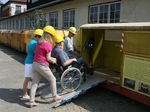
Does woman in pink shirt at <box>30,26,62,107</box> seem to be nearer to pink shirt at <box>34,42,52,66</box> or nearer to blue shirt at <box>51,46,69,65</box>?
pink shirt at <box>34,42,52,66</box>

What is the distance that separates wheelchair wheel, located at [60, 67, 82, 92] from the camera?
5.28 meters

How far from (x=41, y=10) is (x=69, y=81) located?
1501cm

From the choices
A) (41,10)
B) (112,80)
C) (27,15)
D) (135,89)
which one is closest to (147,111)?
(135,89)

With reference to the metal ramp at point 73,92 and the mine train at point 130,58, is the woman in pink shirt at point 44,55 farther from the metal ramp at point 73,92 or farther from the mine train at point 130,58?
the mine train at point 130,58

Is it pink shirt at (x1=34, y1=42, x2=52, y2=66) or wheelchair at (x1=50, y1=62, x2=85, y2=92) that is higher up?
pink shirt at (x1=34, y1=42, x2=52, y2=66)

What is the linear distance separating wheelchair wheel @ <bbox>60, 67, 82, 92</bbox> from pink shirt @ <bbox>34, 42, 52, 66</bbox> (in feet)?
2.46

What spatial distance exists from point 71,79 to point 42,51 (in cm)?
120

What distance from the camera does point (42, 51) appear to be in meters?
4.70

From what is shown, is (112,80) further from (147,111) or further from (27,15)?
(27,15)

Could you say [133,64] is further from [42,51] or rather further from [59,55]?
[42,51]

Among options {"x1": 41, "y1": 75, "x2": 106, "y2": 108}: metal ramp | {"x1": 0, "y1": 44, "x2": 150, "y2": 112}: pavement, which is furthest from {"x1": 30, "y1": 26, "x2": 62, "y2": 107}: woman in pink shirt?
{"x1": 41, "y1": 75, "x2": 106, "y2": 108}: metal ramp

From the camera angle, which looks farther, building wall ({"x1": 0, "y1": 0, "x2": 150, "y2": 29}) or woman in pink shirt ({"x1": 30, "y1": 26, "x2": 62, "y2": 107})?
building wall ({"x1": 0, "y1": 0, "x2": 150, "y2": 29})

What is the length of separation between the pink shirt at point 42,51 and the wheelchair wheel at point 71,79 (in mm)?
750

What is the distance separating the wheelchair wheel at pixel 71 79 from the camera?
208 inches
